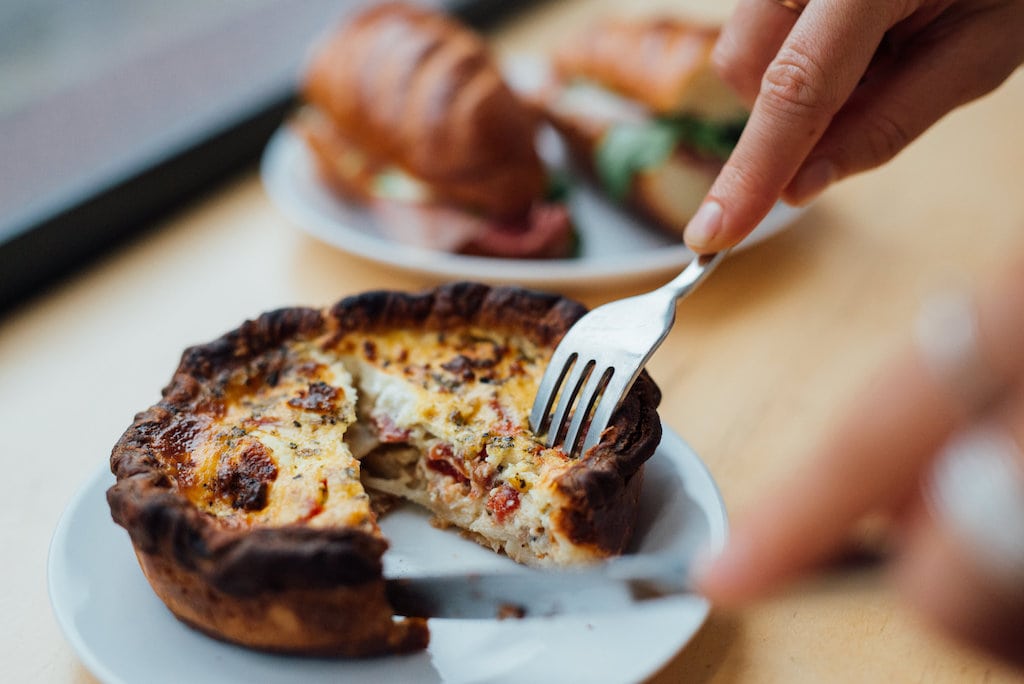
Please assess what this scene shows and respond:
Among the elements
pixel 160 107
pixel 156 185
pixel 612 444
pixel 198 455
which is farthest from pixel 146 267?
pixel 612 444

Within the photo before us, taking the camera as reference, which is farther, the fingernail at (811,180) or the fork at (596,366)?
the fingernail at (811,180)

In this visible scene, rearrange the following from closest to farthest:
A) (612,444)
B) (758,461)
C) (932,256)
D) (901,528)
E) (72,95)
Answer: (901,528) < (612,444) < (758,461) < (932,256) < (72,95)

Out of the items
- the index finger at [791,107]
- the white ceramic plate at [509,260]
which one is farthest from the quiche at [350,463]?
the white ceramic plate at [509,260]

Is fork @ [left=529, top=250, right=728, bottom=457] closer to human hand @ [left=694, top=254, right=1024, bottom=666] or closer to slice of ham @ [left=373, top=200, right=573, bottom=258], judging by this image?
human hand @ [left=694, top=254, right=1024, bottom=666]

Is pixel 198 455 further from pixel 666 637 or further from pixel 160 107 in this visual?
pixel 160 107

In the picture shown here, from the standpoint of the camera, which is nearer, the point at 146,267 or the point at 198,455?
the point at 198,455

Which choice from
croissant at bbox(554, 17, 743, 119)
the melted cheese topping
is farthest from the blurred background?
the melted cheese topping

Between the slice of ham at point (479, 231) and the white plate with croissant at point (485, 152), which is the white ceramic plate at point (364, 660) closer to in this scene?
the white plate with croissant at point (485, 152)
